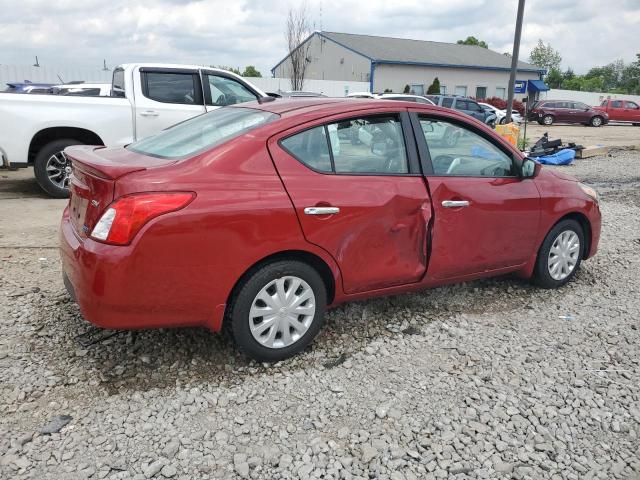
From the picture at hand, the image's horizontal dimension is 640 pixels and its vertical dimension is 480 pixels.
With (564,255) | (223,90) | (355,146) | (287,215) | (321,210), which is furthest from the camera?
(223,90)

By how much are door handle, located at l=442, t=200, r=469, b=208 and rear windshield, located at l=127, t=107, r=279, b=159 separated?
1.32 m

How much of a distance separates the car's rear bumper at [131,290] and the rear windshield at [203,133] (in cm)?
72

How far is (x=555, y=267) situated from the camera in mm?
4699

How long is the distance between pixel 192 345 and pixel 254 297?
2.39 ft

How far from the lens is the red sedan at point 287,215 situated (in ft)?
9.41

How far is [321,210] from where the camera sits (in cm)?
325

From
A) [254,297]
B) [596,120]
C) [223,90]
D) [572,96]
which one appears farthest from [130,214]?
[572,96]

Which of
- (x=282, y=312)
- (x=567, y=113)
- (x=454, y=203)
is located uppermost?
(x=567, y=113)

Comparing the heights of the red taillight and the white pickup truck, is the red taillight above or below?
below

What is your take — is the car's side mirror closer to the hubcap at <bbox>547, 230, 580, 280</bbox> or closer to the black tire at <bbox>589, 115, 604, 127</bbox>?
the hubcap at <bbox>547, 230, 580, 280</bbox>

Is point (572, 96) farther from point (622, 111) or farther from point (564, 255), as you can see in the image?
point (564, 255)

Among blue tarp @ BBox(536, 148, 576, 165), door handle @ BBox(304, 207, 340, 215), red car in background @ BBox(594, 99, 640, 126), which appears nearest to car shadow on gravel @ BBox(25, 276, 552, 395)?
door handle @ BBox(304, 207, 340, 215)

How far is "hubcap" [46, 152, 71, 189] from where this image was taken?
7.37 metres

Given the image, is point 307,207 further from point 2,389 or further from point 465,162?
point 2,389
